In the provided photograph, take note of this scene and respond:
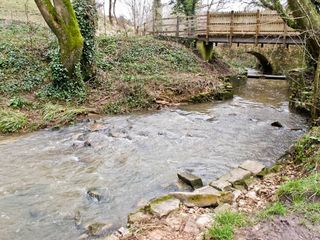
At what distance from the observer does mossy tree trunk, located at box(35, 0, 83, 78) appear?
9367 millimetres

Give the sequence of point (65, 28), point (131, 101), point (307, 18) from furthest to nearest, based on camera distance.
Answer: point (131, 101) → point (65, 28) → point (307, 18)

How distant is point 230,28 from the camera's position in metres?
15.9

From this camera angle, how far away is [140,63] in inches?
546

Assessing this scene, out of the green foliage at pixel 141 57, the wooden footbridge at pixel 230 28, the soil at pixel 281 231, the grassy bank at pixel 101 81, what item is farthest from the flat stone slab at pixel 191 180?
the wooden footbridge at pixel 230 28

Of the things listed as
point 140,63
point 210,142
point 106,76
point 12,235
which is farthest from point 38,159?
point 140,63

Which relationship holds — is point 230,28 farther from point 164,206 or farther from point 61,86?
point 164,206

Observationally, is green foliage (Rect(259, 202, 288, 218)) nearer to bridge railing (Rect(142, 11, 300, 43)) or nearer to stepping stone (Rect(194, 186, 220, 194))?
stepping stone (Rect(194, 186, 220, 194))

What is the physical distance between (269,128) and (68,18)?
691 cm

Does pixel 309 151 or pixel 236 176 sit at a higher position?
pixel 309 151

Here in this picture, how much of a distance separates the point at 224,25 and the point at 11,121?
12.2 m

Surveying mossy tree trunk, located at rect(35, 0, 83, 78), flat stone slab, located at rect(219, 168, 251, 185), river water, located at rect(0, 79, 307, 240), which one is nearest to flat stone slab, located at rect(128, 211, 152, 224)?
river water, located at rect(0, 79, 307, 240)

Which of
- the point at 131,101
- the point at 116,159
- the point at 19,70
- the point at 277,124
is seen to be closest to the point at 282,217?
the point at 116,159

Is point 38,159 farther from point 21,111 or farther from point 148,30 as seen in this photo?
point 148,30

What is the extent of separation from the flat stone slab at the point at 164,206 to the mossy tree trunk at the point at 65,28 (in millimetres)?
7107
